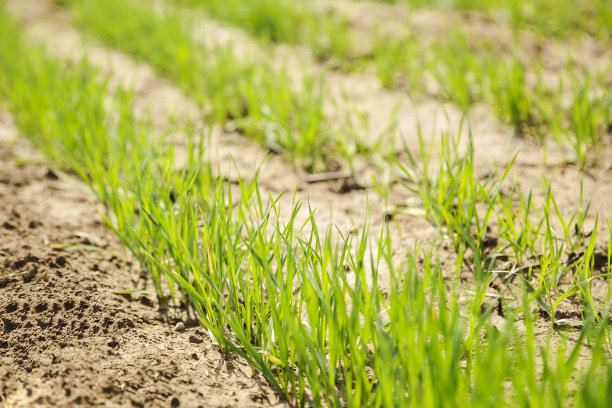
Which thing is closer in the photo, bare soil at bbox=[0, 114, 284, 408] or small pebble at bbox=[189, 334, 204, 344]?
bare soil at bbox=[0, 114, 284, 408]

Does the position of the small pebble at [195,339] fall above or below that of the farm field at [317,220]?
below

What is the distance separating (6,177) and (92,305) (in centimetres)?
105

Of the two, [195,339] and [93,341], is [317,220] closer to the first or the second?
[195,339]

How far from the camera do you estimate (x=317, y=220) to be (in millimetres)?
1526

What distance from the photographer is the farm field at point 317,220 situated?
0.88 m

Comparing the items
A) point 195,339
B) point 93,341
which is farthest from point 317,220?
point 93,341

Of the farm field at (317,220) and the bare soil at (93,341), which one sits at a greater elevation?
the farm field at (317,220)

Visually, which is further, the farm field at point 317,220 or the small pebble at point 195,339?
the small pebble at point 195,339

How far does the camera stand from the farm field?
876 millimetres

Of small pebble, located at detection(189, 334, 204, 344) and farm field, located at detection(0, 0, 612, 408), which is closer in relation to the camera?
farm field, located at detection(0, 0, 612, 408)

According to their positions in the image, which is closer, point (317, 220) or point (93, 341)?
point (93, 341)

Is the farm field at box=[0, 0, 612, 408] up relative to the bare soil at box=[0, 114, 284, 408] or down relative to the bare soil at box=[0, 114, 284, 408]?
up

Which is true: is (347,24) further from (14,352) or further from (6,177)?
(14,352)

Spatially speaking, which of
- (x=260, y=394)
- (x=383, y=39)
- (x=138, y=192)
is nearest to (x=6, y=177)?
(x=138, y=192)
